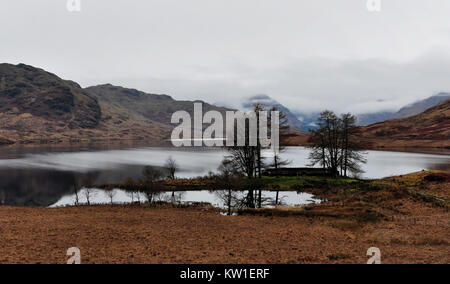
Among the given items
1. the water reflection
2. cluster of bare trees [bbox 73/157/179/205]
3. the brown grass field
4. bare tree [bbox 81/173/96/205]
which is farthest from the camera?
bare tree [bbox 81/173/96/205]

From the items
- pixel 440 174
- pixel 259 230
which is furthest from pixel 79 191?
pixel 440 174

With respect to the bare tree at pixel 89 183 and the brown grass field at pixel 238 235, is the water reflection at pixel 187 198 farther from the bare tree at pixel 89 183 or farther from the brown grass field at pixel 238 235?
the brown grass field at pixel 238 235

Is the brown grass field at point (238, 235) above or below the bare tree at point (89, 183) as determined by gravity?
above

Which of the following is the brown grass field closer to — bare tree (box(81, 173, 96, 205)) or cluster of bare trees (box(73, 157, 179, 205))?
cluster of bare trees (box(73, 157, 179, 205))

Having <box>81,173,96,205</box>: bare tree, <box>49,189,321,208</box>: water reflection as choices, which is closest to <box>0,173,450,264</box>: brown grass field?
<box>49,189,321,208</box>: water reflection

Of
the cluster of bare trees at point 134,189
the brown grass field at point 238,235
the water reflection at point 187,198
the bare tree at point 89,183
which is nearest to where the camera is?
the brown grass field at point 238,235

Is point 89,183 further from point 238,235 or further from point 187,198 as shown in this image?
point 238,235

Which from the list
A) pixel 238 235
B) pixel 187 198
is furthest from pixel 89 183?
pixel 238 235

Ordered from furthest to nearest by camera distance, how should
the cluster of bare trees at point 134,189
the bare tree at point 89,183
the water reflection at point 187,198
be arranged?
the bare tree at point 89,183, the cluster of bare trees at point 134,189, the water reflection at point 187,198

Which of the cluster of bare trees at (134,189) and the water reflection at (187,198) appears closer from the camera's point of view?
the water reflection at (187,198)

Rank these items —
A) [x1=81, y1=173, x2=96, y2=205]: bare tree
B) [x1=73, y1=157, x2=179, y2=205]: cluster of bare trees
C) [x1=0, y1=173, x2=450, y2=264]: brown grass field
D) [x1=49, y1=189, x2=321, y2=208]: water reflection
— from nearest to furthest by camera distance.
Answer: [x1=0, y1=173, x2=450, y2=264]: brown grass field < [x1=49, y1=189, x2=321, y2=208]: water reflection < [x1=73, y1=157, x2=179, y2=205]: cluster of bare trees < [x1=81, y1=173, x2=96, y2=205]: bare tree

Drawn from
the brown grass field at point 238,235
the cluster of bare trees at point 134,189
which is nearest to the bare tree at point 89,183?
the cluster of bare trees at point 134,189
